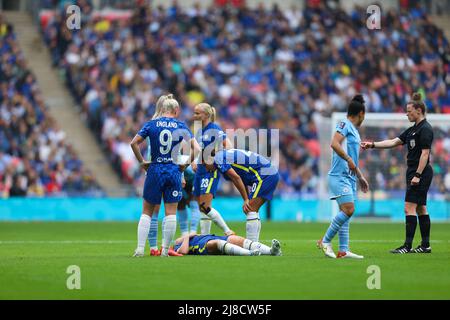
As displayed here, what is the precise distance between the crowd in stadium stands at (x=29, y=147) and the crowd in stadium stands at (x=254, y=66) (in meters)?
1.85

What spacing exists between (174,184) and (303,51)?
25.1 meters

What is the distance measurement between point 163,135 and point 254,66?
2373cm

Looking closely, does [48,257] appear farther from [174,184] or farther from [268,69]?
[268,69]

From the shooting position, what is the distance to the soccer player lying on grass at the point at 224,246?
15.1 meters

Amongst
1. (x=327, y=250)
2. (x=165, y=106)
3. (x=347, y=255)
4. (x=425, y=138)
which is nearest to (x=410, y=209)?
(x=425, y=138)

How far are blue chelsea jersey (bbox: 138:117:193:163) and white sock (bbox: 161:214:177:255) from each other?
2.76 ft

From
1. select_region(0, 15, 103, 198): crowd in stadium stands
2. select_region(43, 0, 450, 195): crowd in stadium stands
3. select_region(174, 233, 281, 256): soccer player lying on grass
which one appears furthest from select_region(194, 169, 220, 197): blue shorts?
select_region(43, 0, 450, 195): crowd in stadium stands

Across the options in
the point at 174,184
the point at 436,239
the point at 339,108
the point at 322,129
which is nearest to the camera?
the point at 174,184

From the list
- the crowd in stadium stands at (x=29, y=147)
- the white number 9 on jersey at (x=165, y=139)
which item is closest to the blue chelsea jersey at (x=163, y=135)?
the white number 9 on jersey at (x=165, y=139)

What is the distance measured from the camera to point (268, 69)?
126 feet

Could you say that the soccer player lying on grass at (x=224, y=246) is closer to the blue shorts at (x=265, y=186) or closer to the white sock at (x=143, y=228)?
the white sock at (x=143, y=228)

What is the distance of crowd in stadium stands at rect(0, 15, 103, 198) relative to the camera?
3206 centimetres
